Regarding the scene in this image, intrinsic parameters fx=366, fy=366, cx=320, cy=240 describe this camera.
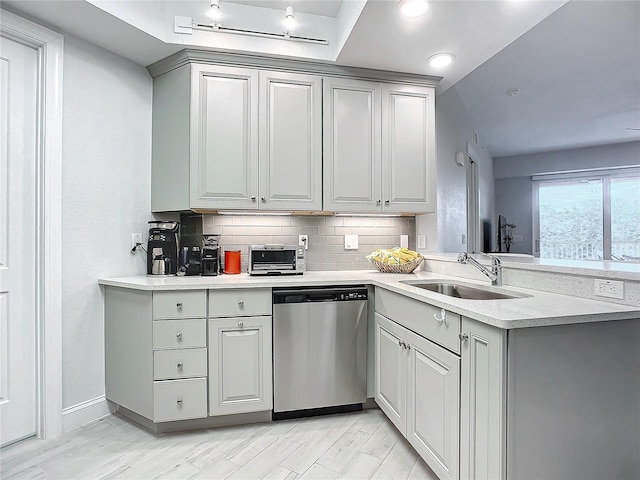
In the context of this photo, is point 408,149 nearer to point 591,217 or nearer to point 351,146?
point 351,146

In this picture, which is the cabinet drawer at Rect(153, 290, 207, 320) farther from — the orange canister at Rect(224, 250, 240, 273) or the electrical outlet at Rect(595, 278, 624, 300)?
the electrical outlet at Rect(595, 278, 624, 300)

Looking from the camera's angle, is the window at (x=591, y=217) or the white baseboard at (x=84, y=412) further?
the window at (x=591, y=217)

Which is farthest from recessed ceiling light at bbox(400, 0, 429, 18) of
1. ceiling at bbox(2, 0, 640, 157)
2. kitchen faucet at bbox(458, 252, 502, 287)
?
kitchen faucet at bbox(458, 252, 502, 287)

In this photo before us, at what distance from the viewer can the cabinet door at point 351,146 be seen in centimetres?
264

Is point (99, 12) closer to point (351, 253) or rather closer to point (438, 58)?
point (438, 58)

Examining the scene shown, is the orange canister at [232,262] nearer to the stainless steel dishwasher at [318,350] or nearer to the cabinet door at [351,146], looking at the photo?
the stainless steel dishwasher at [318,350]

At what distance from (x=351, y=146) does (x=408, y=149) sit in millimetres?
454

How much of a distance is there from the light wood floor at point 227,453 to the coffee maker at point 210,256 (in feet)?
3.30

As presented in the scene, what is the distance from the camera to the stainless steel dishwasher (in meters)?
2.27

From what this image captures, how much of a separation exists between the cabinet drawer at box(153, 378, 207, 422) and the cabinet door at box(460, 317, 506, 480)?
145cm

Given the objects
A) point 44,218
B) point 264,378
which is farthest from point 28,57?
point 264,378

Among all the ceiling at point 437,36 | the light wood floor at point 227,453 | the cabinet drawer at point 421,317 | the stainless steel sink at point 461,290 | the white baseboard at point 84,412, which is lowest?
the light wood floor at point 227,453

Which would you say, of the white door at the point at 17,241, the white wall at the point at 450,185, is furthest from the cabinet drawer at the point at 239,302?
the white wall at the point at 450,185

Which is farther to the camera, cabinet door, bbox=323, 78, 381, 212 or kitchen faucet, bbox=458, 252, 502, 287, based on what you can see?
cabinet door, bbox=323, 78, 381, 212
